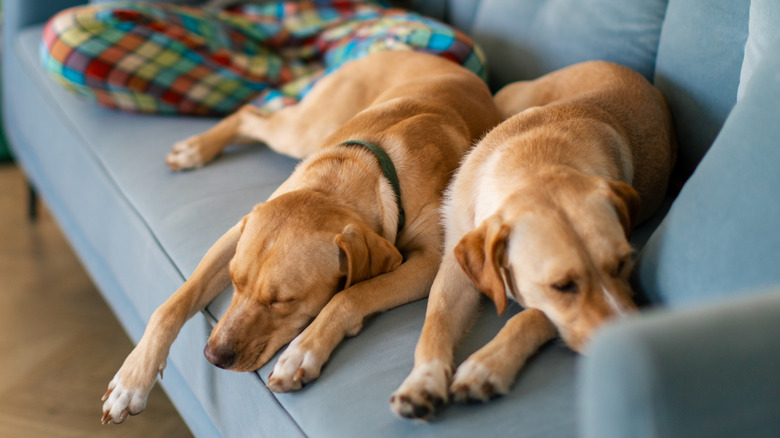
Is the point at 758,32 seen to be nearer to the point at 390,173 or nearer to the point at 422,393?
the point at 390,173

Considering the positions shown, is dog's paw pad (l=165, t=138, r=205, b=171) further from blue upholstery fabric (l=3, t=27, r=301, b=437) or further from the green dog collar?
the green dog collar

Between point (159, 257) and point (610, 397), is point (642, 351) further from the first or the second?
point (159, 257)

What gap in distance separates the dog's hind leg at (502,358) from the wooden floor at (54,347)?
1268 mm

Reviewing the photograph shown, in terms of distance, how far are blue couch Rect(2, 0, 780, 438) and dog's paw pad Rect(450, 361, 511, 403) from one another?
0.02 m

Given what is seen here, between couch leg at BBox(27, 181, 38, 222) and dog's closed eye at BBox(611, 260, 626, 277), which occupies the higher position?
dog's closed eye at BBox(611, 260, 626, 277)

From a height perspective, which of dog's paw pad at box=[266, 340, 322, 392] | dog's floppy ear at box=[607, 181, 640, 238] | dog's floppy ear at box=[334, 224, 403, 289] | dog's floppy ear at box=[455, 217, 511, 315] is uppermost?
dog's floppy ear at box=[607, 181, 640, 238]

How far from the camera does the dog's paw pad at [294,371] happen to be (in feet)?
4.27

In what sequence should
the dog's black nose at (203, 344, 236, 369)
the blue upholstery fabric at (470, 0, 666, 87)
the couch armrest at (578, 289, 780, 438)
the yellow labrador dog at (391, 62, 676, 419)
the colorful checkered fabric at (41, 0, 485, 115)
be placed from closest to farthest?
1. the couch armrest at (578, 289, 780, 438)
2. the yellow labrador dog at (391, 62, 676, 419)
3. the dog's black nose at (203, 344, 236, 369)
4. the blue upholstery fabric at (470, 0, 666, 87)
5. the colorful checkered fabric at (41, 0, 485, 115)

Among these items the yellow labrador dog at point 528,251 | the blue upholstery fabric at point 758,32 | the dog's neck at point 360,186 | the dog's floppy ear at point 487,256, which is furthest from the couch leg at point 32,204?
the blue upholstery fabric at point 758,32

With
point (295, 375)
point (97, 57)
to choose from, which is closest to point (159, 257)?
point (295, 375)

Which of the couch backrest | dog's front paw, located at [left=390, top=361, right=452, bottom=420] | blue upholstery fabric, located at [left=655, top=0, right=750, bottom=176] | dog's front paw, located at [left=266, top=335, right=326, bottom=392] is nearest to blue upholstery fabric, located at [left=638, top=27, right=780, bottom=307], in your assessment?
the couch backrest

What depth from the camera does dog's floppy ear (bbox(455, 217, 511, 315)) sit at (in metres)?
1.31

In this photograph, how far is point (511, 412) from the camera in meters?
1.15

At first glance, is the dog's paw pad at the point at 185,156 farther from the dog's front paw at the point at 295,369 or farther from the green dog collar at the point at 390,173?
the dog's front paw at the point at 295,369
